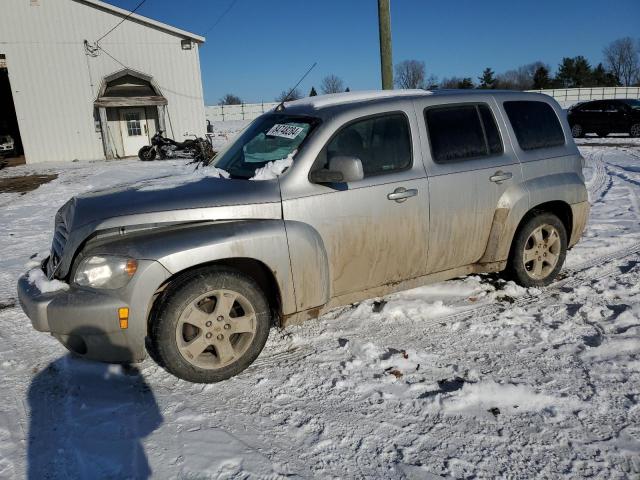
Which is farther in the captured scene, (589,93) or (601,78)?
(601,78)

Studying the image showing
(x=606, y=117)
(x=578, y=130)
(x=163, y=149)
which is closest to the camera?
(x=163, y=149)

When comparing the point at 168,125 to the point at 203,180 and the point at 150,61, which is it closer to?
the point at 150,61

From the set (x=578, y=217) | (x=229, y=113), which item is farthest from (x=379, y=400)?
(x=229, y=113)

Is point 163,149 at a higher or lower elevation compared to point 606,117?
higher

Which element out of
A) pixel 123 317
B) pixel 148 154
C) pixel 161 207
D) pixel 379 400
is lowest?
pixel 379 400

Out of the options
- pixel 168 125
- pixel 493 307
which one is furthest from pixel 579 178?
pixel 168 125

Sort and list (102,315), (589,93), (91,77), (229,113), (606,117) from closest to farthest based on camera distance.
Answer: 1. (102,315)
2. (606,117)
3. (91,77)
4. (229,113)
5. (589,93)

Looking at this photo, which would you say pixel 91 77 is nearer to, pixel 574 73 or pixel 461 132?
pixel 461 132

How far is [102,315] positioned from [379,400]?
5.75ft

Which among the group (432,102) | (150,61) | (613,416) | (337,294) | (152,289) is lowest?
(613,416)

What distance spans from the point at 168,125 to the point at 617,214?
19472mm

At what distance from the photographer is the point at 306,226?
11.3 feet

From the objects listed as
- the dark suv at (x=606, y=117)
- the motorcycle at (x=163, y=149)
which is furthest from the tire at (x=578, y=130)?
the motorcycle at (x=163, y=149)

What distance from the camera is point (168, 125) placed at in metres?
22.6
